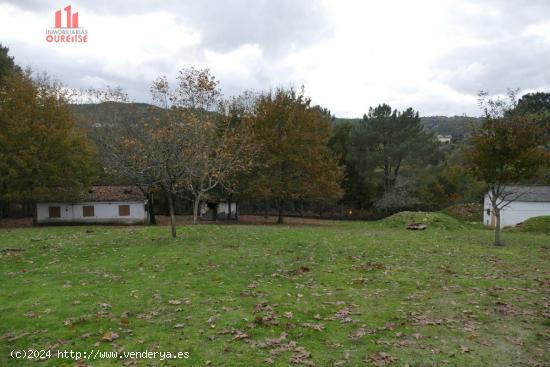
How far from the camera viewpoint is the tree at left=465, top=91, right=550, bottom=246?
1881 cm

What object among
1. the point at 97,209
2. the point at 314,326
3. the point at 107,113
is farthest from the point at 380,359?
the point at 107,113

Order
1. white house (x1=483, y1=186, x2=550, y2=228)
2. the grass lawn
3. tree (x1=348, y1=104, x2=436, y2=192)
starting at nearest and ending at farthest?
the grass lawn → white house (x1=483, y1=186, x2=550, y2=228) → tree (x1=348, y1=104, x2=436, y2=192)

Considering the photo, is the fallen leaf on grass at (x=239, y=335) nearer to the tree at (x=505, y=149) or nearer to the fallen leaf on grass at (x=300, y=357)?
the fallen leaf on grass at (x=300, y=357)

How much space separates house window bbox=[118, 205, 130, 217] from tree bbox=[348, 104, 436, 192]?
90.4 ft

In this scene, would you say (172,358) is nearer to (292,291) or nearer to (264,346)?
(264,346)

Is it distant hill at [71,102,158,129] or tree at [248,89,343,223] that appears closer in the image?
tree at [248,89,343,223]

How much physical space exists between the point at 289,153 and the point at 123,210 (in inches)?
703

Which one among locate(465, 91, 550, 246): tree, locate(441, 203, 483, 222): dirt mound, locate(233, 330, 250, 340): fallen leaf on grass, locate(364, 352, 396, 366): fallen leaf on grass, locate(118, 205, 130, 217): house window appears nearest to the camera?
locate(364, 352, 396, 366): fallen leaf on grass

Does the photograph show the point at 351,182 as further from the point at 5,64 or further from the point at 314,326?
the point at 314,326

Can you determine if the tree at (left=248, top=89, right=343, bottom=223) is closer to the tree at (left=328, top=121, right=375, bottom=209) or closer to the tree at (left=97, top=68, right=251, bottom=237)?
the tree at (left=97, top=68, right=251, bottom=237)

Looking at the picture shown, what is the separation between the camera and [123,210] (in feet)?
133

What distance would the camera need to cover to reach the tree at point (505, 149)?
1881 centimetres

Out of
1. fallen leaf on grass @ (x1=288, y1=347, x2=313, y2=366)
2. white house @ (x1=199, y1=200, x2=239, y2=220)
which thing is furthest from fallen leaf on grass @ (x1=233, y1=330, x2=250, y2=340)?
white house @ (x1=199, y1=200, x2=239, y2=220)

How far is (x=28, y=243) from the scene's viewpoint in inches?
720
